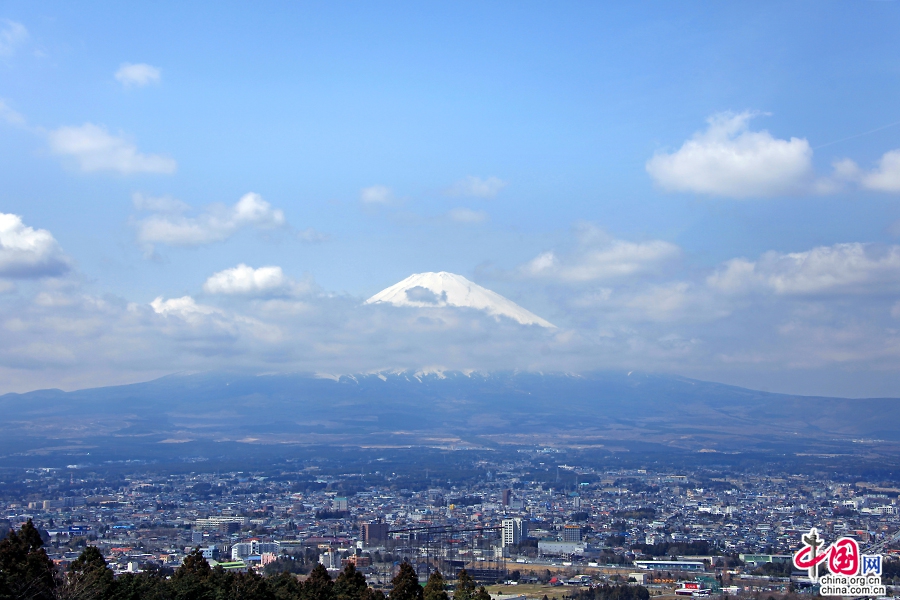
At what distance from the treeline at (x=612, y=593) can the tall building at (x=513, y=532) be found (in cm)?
1394

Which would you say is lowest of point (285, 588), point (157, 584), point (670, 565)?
point (670, 565)

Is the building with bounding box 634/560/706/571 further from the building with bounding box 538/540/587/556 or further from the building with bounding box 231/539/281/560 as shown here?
the building with bounding box 231/539/281/560

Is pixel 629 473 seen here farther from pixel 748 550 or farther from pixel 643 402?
pixel 643 402

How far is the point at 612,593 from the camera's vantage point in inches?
1268

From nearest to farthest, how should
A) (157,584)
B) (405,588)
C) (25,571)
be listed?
(25,571), (157,584), (405,588)

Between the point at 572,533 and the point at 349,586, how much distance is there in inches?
1253

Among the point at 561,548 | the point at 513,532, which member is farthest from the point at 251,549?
the point at 561,548

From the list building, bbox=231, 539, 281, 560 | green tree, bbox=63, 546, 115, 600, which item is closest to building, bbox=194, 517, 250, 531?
building, bbox=231, 539, 281, 560

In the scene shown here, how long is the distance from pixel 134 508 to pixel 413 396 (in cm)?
13210

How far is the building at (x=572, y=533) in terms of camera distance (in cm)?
5011

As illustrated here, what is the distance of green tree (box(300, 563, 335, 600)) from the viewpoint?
838 inches

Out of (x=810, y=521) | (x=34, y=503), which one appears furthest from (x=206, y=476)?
(x=810, y=521)

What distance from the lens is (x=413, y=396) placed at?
19512 cm

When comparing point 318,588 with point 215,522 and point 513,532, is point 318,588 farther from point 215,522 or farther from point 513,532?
point 215,522
